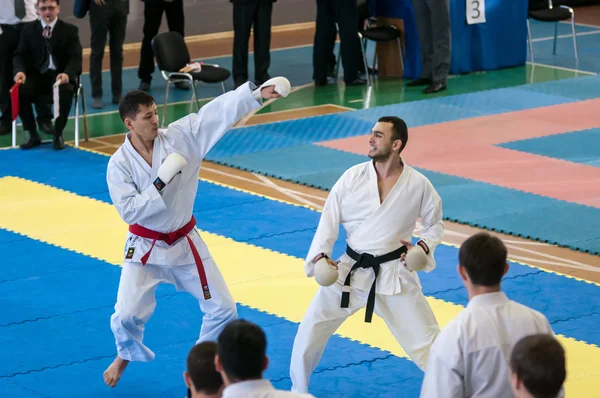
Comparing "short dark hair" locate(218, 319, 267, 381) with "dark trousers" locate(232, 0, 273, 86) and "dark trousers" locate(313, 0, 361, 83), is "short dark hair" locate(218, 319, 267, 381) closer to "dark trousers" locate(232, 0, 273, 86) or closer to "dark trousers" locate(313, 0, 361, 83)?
"dark trousers" locate(232, 0, 273, 86)

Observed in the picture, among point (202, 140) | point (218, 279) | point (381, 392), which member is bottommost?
point (381, 392)

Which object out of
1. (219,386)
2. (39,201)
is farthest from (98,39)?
(219,386)

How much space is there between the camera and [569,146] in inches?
428

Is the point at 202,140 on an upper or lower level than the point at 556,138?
upper

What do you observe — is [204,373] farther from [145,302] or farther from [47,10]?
[47,10]

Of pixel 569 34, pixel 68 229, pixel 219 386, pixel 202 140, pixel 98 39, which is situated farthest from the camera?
pixel 569 34

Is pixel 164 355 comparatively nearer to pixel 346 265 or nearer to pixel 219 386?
pixel 346 265

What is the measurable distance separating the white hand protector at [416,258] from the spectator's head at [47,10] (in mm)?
6937

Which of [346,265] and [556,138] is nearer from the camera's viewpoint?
[346,265]

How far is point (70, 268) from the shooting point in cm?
776

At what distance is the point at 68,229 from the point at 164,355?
111 inches

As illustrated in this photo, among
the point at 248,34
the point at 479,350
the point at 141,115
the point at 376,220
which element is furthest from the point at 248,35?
the point at 479,350

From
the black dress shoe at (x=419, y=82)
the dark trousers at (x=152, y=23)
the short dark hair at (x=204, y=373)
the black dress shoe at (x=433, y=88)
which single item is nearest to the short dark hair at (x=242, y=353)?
the short dark hair at (x=204, y=373)

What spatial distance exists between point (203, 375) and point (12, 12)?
29.2 feet
